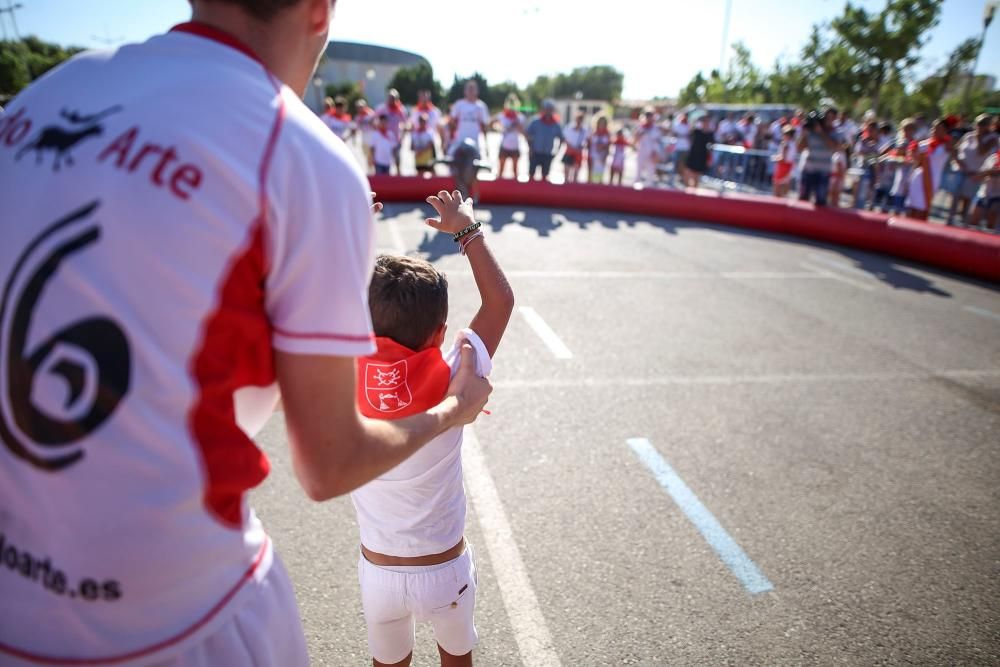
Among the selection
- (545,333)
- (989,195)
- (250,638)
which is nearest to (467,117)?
(545,333)

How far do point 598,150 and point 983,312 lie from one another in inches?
372

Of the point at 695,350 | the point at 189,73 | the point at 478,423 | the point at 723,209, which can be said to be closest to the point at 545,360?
the point at 478,423

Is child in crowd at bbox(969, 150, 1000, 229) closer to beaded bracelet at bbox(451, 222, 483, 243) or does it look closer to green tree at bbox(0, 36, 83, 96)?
beaded bracelet at bbox(451, 222, 483, 243)

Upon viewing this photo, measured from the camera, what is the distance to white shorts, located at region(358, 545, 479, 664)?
171 cm

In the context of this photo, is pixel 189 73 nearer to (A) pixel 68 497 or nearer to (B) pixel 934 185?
(A) pixel 68 497

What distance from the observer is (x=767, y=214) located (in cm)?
1146

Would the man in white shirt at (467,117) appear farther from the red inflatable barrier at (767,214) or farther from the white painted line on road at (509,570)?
the white painted line on road at (509,570)

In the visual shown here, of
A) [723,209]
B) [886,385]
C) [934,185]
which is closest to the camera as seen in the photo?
[886,385]

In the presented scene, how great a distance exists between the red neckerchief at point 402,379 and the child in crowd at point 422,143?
12136 millimetres

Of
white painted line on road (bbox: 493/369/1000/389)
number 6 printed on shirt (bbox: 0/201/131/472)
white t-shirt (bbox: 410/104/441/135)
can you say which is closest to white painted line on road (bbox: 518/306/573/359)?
white painted line on road (bbox: 493/369/1000/389)

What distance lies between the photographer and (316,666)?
7.34 feet

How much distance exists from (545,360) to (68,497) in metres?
4.42

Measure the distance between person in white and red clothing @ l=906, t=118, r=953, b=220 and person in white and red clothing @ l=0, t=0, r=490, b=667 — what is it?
1272 centimetres

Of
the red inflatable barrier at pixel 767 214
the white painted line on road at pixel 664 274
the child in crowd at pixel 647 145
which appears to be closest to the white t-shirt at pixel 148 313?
the white painted line on road at pixel 664 274
